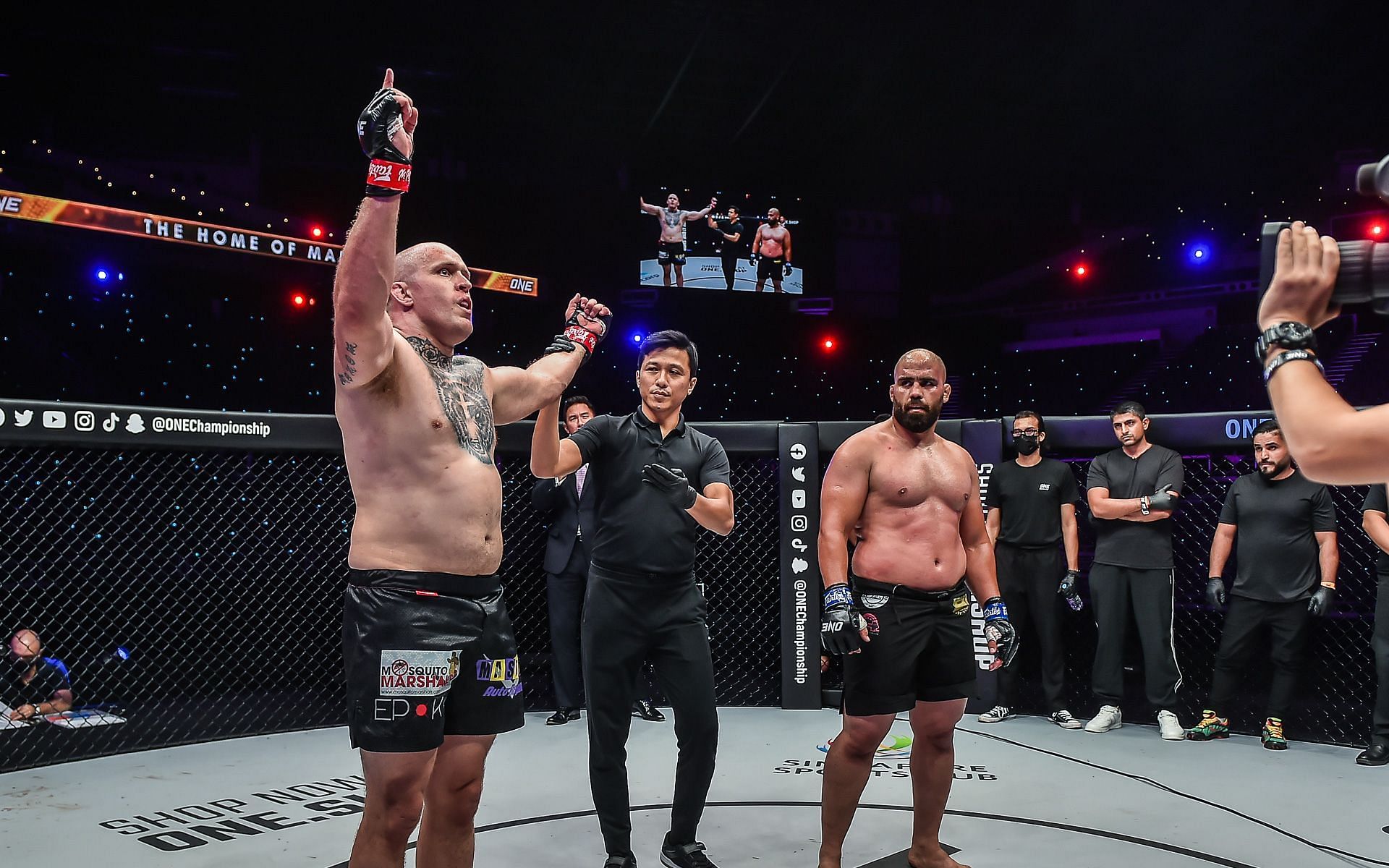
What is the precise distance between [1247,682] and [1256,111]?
9.14 m

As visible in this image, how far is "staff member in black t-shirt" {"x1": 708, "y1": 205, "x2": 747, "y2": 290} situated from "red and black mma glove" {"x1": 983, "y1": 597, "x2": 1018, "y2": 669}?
946 centimetres

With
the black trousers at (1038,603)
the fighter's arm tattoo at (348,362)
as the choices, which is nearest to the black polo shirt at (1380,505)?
the black trousers at (1038,603)

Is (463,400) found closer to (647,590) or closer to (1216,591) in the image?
(647,590)

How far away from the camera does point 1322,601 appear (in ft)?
14.3

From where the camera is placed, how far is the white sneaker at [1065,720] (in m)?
4.80

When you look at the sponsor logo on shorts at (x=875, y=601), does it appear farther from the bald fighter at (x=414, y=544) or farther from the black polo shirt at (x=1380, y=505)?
the black polo shirt at (x=1380, y=505)

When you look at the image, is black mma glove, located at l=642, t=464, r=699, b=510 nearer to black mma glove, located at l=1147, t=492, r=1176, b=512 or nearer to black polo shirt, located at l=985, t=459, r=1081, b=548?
black polo shirt, located at l=985, t=459, r=1081, b=548

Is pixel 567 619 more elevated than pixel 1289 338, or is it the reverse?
pixel 1289 338

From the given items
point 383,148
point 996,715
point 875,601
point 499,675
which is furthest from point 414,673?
point 996,715

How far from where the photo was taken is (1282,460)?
454 centimetres

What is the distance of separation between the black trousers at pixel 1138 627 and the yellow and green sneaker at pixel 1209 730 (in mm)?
152

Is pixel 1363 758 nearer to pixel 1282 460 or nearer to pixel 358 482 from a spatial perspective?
pixel 1282 460

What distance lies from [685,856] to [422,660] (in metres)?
1.37

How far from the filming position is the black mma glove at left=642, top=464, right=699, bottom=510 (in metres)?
2.73
